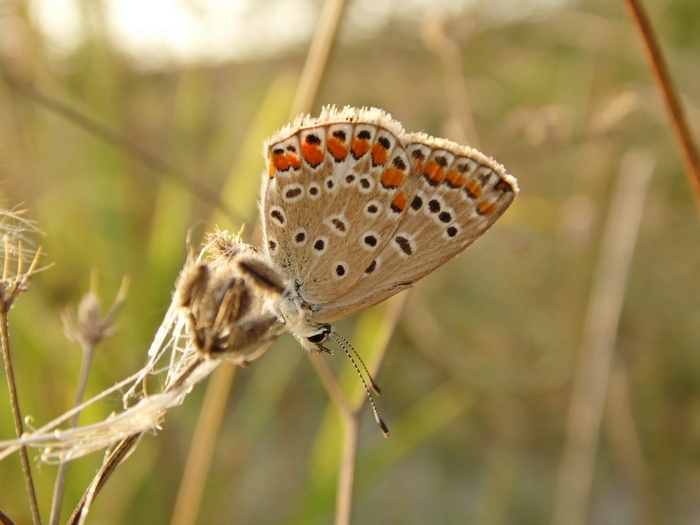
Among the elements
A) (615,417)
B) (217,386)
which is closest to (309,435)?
(615,417)

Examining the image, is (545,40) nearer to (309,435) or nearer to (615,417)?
(309,435)

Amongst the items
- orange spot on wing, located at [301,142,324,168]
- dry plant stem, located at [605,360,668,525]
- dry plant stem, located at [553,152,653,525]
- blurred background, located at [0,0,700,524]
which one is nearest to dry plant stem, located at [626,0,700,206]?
blurred background, located at [0,0,700,524]

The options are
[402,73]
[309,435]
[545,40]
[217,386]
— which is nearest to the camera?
[217,386]

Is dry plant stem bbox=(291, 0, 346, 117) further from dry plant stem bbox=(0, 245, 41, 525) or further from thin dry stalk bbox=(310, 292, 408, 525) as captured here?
dry plant stem bbox=(0, 245, 41, 525)

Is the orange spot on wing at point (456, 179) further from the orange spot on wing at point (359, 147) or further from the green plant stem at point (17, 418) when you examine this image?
the green plant stem at point (17, 418)

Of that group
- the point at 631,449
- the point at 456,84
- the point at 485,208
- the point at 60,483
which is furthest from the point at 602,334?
the point at 60,483

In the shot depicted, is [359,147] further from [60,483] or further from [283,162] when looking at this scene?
[60,483]
